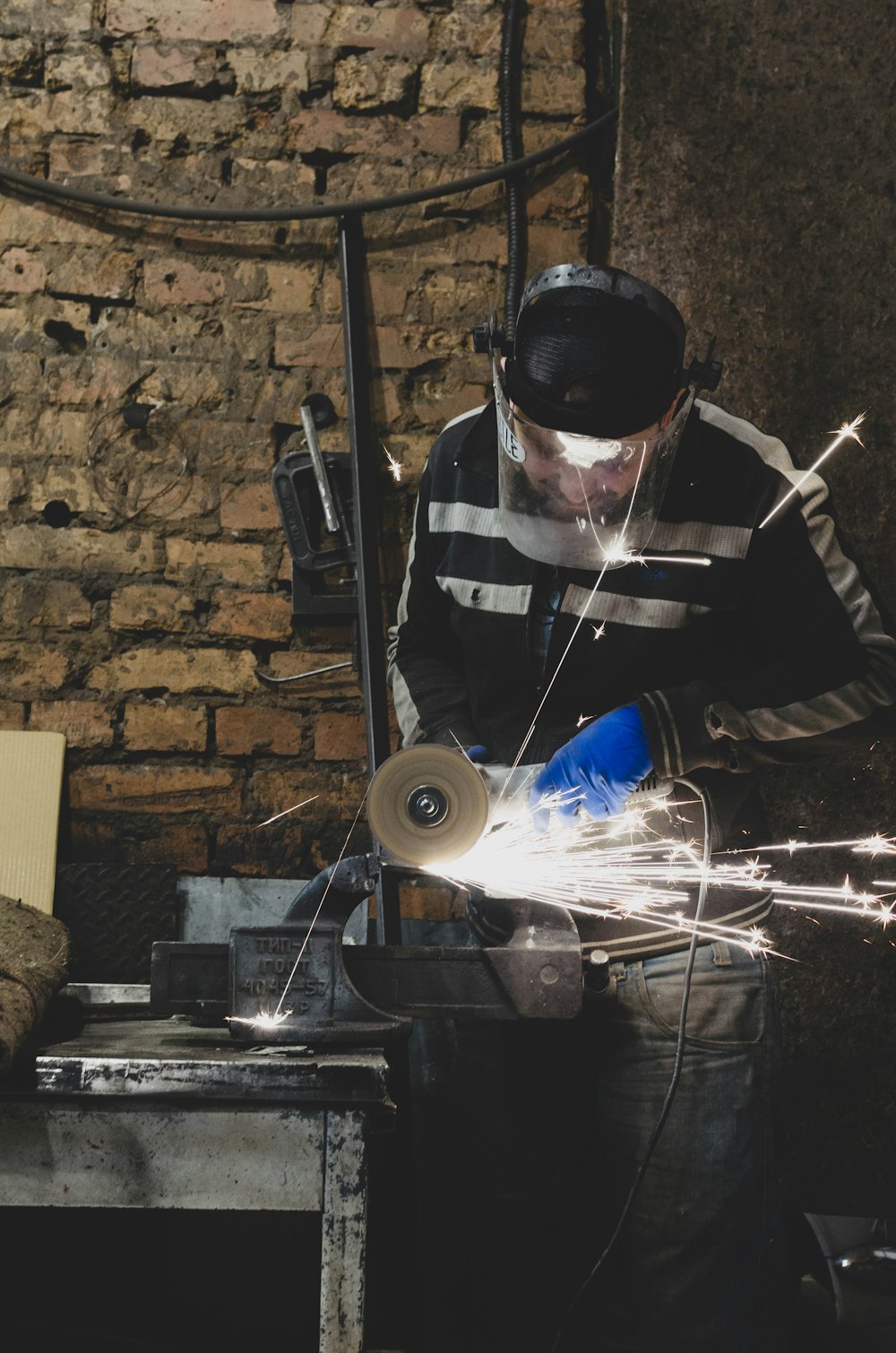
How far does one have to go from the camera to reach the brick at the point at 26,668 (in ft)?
9.21

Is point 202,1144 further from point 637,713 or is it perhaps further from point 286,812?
point 286,812

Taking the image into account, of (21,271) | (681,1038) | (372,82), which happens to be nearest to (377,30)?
(372,82)

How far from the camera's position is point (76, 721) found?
2814mm

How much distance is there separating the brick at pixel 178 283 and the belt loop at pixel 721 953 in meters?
1.97

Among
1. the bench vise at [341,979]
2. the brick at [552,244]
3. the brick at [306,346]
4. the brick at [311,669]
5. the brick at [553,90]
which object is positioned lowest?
the bench vise at [341,979]

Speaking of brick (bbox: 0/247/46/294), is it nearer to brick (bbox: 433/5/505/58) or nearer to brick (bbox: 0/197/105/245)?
brick (bbox: 0/197/105/245)

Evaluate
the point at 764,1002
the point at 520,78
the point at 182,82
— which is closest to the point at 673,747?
the point at 764,1002

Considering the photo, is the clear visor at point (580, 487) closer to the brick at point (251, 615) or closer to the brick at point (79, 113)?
the brick at point (251, 615)

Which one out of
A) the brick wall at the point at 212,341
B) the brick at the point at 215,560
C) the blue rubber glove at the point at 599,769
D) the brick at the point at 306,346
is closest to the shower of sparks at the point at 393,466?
the brick wall at the point at 212,341

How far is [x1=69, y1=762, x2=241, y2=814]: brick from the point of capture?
110 inches

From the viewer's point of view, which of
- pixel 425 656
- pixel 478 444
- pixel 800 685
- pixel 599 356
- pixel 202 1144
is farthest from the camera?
pixel 425 656

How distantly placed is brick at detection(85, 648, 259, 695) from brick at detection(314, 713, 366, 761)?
203 millimetres

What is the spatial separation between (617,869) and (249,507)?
1.38m

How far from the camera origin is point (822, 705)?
6.33 ft
